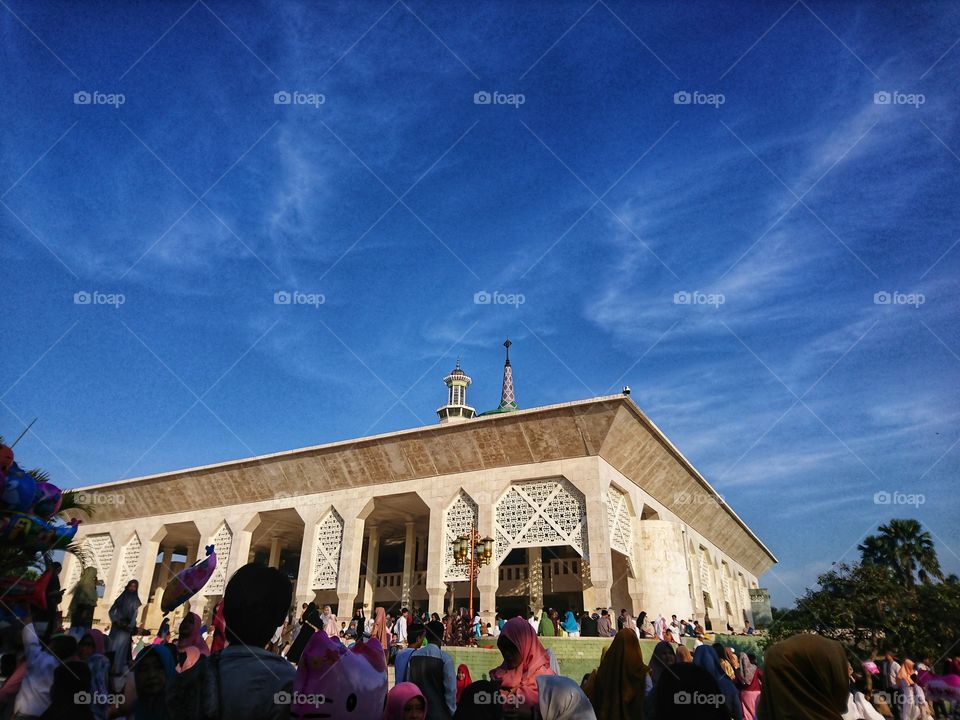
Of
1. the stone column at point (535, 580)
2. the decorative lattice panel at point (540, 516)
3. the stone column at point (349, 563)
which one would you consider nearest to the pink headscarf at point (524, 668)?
the decorative lattice panel at point (540, 516)

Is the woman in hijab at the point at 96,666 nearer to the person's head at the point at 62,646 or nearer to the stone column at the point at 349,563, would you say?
the person's head at the point at 62,646

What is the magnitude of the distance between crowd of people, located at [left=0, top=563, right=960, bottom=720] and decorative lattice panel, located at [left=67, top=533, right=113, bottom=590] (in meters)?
22.9

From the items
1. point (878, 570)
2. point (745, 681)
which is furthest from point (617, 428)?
point (745, 681)

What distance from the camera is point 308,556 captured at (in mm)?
19281

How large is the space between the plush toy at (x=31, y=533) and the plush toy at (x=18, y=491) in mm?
79

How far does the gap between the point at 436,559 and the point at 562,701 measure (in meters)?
15.3

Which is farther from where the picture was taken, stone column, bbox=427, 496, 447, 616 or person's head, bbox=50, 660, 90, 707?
stone column, bbox=427, 496, 447, 616

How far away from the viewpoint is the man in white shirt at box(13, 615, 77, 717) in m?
3.33

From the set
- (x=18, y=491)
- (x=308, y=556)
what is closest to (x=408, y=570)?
(x=308, y=556)

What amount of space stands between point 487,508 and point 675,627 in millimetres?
5674

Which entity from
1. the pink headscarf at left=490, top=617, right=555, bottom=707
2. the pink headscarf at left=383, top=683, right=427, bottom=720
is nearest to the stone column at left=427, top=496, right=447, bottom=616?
the pink headscarf at left=490, top=617, right=555, bottom=707

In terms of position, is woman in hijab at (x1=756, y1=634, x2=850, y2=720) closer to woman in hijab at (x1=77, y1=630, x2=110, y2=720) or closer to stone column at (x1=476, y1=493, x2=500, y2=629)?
woman in hijab at (x1=77, y1=630, x2=110, y2=720)

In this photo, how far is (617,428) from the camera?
1576 centimetres

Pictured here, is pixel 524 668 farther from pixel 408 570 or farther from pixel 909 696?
pixel 408 570
